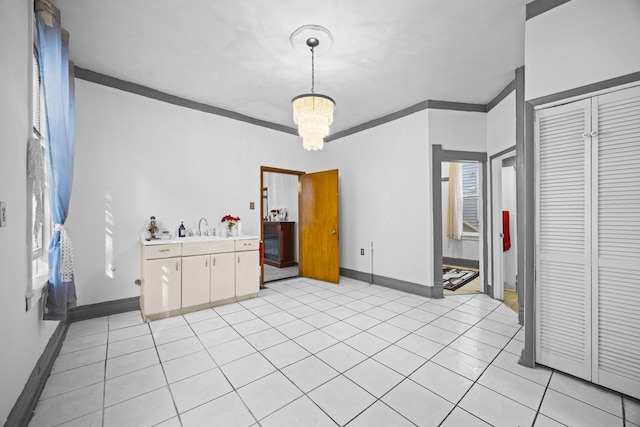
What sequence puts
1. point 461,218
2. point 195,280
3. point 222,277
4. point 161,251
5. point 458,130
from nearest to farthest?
point 161,251, point 195,280, point 222,277, point 458,130, point 461,218

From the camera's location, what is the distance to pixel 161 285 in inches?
126

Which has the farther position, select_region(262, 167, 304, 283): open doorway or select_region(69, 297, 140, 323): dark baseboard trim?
select_region(262, 167, 304, 283): open doorway

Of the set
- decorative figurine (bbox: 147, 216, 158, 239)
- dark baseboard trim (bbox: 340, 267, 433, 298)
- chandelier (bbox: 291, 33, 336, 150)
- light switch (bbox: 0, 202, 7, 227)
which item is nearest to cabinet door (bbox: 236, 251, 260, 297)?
decorative figurine (bbox: 147, 216, 158, 239)

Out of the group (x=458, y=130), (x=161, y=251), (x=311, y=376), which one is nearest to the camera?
(x=311, y=376)

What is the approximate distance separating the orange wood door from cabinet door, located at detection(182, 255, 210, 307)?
220 cm

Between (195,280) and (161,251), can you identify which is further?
(195,280)

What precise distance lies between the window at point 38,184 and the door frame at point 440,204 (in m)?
4.31

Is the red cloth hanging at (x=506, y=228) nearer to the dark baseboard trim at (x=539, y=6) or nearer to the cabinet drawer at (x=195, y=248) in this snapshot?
the dark baseboard trim at (x=539, y=6)

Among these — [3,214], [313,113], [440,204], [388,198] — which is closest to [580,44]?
[313,113]

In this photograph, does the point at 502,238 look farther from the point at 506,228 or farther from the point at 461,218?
the point at 461,218

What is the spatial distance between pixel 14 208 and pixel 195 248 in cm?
201

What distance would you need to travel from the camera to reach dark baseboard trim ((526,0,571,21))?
2.07 m

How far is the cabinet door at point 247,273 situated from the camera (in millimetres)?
3875

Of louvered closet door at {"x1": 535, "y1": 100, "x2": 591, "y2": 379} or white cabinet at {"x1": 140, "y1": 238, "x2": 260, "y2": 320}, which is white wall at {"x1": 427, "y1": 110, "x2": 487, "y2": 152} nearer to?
louvered closet door at {"x1": 535, "y1": 100, "x2": 591, "y2": 379}
